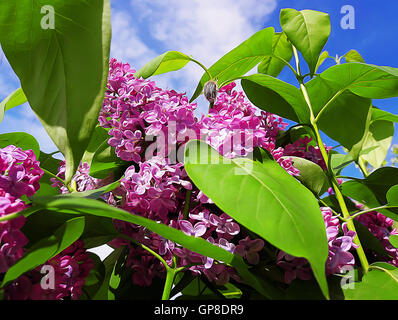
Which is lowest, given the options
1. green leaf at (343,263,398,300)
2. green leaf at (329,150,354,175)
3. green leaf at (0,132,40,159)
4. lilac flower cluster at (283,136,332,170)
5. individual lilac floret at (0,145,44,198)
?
green leaf at (343,263,398,300)

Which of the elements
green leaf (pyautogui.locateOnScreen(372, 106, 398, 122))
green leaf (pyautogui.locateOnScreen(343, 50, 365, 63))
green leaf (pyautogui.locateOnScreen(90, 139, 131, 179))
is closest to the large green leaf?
green leaf (pyautogui.locateOnScreen(90, 139, 131, 179))

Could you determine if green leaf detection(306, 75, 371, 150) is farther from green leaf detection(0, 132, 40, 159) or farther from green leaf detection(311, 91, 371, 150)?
green leaf detection(0, 132, 40, 159)

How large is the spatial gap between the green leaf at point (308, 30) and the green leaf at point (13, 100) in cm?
37

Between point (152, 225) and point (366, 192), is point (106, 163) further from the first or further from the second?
point (366, 192)

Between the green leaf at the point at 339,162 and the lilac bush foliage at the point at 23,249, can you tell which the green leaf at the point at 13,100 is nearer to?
the lilac bush foliage at the point at 23,249

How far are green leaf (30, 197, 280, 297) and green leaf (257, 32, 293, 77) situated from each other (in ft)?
1.50

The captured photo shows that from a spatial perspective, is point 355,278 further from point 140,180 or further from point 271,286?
point 140,180

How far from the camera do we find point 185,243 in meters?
0.26

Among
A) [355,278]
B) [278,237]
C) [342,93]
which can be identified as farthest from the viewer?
[342,93]

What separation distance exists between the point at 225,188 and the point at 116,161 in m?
0.20

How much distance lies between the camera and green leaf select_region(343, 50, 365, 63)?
2.52 ft

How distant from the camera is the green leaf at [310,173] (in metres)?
0.44

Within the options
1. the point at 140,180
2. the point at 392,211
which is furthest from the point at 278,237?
the point at 392,211

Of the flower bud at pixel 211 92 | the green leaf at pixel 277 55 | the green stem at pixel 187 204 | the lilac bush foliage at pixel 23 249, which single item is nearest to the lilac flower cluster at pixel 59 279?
the lilac bush foliage at pixel 23 249
